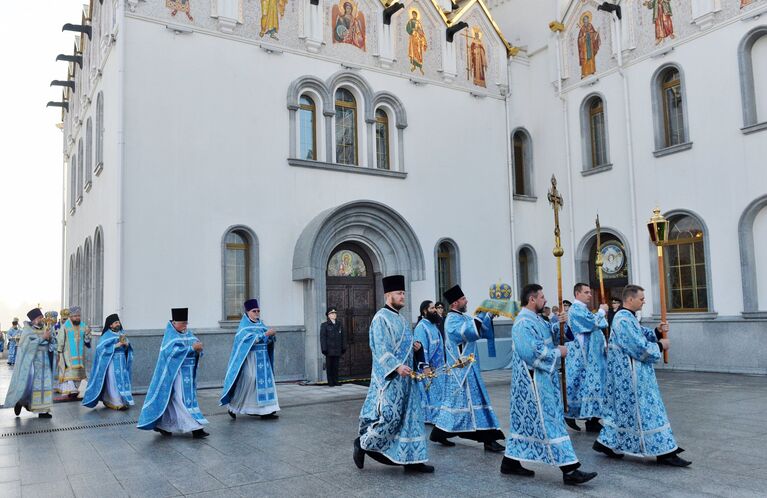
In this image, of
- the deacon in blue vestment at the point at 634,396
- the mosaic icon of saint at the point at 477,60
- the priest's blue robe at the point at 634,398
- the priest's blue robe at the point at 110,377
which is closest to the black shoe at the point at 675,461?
the deacon in blue vestment at the point at 634,396

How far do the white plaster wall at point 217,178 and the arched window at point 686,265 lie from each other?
512 cm

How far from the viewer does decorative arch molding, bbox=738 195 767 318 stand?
14.7 meters

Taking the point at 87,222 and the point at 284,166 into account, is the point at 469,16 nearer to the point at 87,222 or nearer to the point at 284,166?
the point at 284,166

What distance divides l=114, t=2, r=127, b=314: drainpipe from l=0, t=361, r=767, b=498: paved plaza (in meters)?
3.25

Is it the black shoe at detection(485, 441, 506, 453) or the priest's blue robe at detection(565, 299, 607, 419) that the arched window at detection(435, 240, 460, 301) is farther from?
the black shoe at detection(485, 441, 506, 453)

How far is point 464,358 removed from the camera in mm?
8164

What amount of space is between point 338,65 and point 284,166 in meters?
3.04

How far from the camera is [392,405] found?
662cm

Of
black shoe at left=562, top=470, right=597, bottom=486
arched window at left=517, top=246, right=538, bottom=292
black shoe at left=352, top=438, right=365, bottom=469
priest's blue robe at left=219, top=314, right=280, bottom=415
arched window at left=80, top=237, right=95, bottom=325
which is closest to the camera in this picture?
black shoe at left=562, top=470, right=597, bottom=486

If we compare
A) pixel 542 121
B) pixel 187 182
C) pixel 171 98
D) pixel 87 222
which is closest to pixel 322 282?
pixel 187 182

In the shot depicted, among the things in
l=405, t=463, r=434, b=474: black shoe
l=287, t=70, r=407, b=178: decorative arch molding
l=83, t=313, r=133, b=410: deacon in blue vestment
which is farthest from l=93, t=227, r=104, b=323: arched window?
l=405, t=463, r=434, b=474: black shoe

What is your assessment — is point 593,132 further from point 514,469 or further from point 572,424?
point 514,469

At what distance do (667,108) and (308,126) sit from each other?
8.78 metres

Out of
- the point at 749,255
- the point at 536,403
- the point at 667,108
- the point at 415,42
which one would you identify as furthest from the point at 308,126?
the point at 536,403
